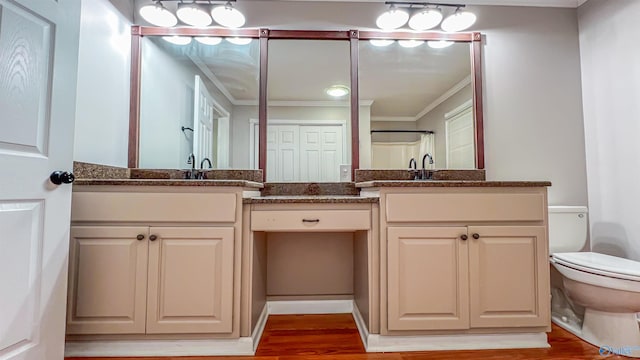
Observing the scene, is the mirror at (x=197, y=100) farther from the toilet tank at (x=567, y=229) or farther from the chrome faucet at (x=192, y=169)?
the toilet tank at (x=567, y=229)

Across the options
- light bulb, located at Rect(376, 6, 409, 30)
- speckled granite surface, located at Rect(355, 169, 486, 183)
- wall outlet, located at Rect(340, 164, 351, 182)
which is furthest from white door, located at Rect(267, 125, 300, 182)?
light bulb, located at Rect(376, 6, 409, 30)

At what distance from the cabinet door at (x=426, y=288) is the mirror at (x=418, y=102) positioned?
0.73 metres

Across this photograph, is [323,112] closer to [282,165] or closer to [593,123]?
[282,165]

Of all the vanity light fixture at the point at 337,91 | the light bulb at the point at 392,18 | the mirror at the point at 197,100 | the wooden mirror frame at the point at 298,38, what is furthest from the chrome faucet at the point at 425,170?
the mirror at the point at 197,100

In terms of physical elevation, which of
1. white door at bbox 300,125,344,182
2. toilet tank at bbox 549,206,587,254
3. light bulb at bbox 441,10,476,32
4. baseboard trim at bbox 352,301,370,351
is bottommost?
baseboard trim at bbox 352,301,370,351

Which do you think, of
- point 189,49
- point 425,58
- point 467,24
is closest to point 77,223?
point 189,49

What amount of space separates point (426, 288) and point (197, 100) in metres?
1.78

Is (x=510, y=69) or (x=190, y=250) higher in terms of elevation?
(x=510, y=69)

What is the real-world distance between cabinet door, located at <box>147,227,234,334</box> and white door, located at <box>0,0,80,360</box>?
32cm

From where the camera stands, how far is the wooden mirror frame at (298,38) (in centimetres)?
192

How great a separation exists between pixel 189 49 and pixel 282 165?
101cm

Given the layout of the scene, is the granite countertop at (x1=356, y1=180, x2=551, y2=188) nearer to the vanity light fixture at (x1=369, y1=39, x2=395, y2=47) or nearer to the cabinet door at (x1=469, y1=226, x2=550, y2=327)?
the cabinet door at (x1=469, y1=226, x2=550, y2=327)

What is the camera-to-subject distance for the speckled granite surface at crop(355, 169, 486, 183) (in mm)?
1932

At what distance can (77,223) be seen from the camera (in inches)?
51.9
